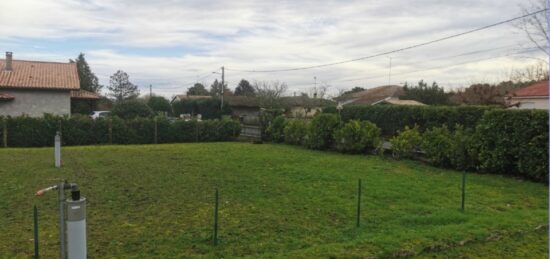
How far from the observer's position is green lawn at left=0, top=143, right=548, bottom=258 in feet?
17.2

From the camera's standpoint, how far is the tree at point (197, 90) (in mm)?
78625

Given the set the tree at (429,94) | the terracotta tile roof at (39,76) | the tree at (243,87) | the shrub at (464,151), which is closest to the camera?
the shrub at (464,151)

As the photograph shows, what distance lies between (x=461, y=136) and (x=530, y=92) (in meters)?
18.0

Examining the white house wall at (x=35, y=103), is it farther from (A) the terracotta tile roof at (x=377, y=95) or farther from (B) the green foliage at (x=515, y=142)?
(A) the terracotta tile roof at (x=377, y=95)

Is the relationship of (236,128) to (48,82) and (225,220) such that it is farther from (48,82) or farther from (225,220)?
(225,220)

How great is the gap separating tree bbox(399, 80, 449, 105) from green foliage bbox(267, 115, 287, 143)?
2716 cm

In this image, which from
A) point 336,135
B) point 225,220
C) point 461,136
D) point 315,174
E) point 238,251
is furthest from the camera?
point 336,135

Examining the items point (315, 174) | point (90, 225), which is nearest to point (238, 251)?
point (90, 225)

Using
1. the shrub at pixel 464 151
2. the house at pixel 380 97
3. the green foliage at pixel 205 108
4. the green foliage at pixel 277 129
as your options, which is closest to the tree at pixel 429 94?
the house at pixel 380 97

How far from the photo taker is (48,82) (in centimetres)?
2881

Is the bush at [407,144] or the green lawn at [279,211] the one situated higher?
the bush at [407,144]

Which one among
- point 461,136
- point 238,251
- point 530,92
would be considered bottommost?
point 238,251

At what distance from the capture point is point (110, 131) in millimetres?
22266

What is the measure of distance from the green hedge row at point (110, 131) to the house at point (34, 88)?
20.1 feet
